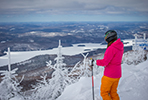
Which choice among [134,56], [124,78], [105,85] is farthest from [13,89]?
[134,56]

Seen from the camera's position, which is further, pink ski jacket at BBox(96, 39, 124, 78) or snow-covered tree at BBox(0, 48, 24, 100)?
snow-covered tree at BBox(0, 48, 24, 100)

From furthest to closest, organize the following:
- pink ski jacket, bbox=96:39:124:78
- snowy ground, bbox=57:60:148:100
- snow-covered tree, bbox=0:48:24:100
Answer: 1. snow-covered tree, bbox=0:48:24:100
2. snowy ground, bbox=57:60:148:100
3. pink ski jacket, bbox=96:39:124:78

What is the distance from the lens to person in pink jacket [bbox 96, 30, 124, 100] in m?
2.87

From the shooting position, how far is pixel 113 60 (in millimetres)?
2957

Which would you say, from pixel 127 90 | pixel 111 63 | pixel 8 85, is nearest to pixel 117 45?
pixel 111 63

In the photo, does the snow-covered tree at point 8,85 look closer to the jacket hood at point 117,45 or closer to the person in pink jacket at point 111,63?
the person in pink jacket at point 111,63

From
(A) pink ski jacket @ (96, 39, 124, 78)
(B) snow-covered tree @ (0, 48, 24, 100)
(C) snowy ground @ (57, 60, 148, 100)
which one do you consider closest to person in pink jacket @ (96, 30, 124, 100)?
(A) pink ski jacket @ (96, 39, 124, 78)

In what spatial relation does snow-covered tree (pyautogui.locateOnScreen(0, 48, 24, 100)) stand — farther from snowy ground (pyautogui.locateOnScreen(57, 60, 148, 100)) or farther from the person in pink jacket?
the person in pink jacket

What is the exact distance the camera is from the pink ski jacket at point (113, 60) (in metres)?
2.86

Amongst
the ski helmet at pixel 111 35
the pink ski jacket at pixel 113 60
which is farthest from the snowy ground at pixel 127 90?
the ski helmet at pixel 111 35

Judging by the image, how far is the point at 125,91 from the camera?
14.3ft

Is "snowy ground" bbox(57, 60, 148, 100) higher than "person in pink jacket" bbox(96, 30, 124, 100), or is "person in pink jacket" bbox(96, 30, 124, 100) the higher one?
"person in pink jacket" bbox(96, 30, 124, 100)

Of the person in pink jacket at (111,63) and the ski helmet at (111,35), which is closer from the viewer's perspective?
the person in pink jacket at (111,63)

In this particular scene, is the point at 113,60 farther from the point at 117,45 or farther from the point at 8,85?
the point at 8,85
